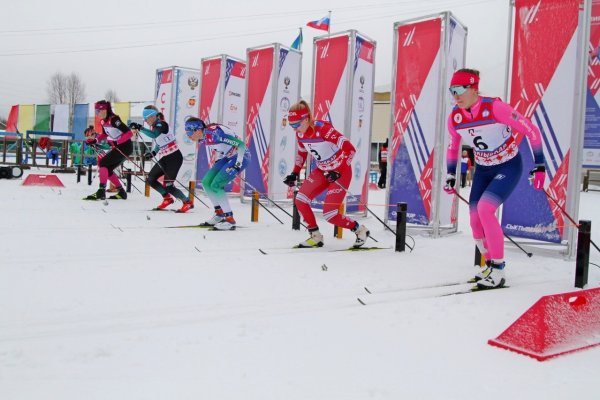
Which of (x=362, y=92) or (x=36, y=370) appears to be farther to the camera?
(x=362, y=92)

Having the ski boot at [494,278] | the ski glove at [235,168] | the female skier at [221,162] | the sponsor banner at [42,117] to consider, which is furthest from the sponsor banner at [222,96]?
the sponsor banner at [42,117]

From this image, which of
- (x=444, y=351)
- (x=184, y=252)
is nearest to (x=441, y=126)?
(x=184, y=252)

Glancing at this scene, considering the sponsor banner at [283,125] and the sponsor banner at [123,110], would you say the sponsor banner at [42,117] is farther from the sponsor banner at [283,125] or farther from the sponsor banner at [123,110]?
the sponsor banner at [283,125]

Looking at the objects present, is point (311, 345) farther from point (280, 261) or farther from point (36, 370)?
point (280, 261)

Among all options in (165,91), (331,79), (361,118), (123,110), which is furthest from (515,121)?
(123,110)

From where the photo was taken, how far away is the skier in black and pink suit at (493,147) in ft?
15.4

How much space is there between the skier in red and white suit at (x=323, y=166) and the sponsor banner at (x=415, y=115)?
1.99 metres

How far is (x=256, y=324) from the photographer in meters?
3.42

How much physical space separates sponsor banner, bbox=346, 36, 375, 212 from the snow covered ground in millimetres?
3669

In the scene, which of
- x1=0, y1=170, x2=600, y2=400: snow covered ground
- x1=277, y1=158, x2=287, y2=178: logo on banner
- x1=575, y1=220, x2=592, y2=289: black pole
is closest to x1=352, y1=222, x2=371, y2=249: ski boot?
x1=0, y1=170, x2=600, y2=400: snow covered ground

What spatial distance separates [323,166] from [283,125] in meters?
5.35

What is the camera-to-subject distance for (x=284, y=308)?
3.88 metres

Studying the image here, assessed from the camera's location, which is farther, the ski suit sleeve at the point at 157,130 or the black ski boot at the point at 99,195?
the black ski boot at the point at 99,195

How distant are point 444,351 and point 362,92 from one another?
761 centimetres
